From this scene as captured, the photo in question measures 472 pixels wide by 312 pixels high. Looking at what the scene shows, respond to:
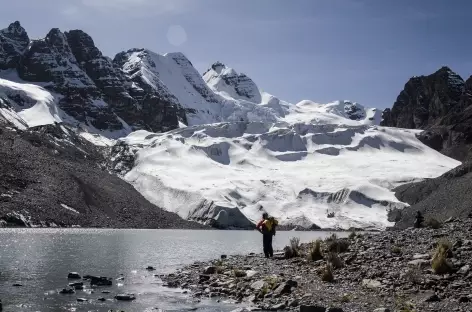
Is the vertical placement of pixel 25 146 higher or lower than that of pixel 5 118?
lower

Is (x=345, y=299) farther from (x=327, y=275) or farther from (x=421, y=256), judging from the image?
(x=421, y=256)

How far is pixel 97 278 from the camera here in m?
27.1

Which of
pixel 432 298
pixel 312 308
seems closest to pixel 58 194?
pixel 312 308

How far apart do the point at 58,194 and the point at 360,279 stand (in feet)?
357

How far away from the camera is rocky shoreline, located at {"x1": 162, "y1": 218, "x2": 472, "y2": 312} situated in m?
18.3

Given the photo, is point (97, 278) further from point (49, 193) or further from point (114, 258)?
point (49, 193)

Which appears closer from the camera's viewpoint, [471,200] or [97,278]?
[97,278]

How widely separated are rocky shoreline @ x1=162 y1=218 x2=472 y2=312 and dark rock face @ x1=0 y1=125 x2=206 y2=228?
83.7m

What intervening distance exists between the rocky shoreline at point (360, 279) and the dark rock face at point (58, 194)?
83651 millimetres

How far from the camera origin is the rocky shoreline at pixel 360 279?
719 inches

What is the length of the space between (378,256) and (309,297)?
6.13m

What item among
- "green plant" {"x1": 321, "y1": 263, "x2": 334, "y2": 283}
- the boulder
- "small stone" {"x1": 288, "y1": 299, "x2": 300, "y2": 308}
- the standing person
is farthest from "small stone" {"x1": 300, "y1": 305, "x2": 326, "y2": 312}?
the standing person

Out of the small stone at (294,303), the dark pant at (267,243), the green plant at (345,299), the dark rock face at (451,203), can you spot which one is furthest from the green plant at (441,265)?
the dark rock face at (451,203)

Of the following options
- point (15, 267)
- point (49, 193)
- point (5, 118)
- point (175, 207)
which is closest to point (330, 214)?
point (175, 207)
